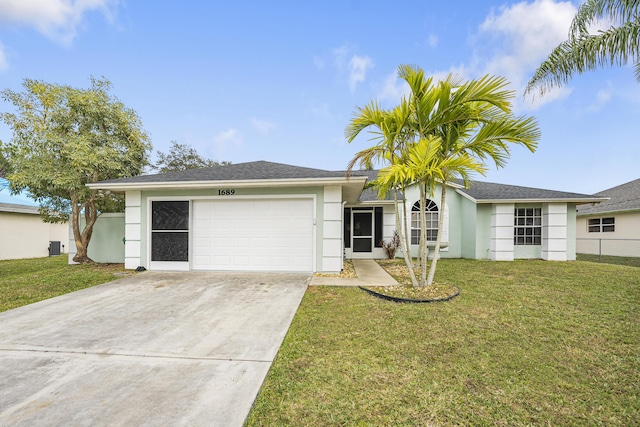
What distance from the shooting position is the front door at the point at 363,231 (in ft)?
43.9

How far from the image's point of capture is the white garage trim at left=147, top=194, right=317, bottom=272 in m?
8.59

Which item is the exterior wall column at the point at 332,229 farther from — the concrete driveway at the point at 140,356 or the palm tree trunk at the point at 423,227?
the palm tree trunk at the point at 423,227

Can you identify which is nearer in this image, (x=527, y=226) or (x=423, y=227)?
(x=423, y=227)

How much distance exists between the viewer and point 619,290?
6.67 metres

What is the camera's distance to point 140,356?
3.43 metres

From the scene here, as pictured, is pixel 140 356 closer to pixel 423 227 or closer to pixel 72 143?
pixel 423 227

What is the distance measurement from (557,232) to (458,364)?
1252 centimetres

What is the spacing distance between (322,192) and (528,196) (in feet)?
32.2

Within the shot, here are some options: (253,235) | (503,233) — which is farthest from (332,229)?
(503,233)

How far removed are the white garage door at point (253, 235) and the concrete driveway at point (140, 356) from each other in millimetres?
2336

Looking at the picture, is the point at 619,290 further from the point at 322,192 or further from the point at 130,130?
the point at 130,130

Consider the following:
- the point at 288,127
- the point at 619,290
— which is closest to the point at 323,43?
the point at 288,127

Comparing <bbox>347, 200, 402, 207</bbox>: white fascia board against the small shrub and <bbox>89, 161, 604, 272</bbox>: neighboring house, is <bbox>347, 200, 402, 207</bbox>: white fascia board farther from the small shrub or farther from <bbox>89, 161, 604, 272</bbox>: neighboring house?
<bbox>89, 161, 604, 272</bbox>: neighboring house

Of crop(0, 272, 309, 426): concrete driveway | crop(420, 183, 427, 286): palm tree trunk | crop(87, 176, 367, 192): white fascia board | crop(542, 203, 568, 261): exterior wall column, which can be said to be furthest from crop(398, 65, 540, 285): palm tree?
crop(542, 203, 568, 261): exterior wall column
